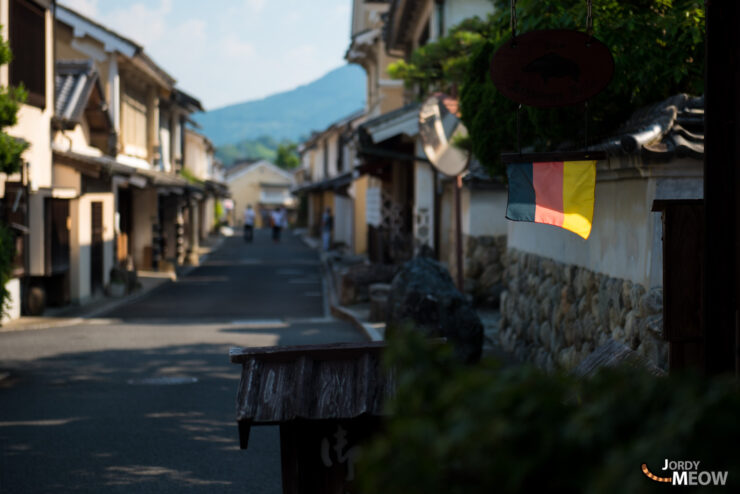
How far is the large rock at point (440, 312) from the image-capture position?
10656mm

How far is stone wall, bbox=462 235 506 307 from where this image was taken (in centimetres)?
1719

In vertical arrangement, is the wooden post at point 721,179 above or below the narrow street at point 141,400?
above

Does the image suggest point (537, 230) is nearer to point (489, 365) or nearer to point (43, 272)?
point (489, 365)

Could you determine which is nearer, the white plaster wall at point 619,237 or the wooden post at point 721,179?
the wooden post at point 721,179

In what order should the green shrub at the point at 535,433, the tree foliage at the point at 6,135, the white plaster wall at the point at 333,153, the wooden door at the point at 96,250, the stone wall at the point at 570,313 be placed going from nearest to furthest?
1. the green shrub at the point at 535,433
2. the stone wall at the point at 570,313
3. the tree foliage at the point at 6,135
4. the wooden door at the point at 96,250
5. the white plaster wall at the point at 333,153

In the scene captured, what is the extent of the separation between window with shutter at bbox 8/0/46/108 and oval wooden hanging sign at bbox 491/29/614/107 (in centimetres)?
1213

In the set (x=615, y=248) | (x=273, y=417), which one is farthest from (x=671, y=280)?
(x=615, y=248)

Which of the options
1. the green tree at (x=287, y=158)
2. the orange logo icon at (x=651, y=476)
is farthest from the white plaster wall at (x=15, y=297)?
the green tree at (x=287, y=158)

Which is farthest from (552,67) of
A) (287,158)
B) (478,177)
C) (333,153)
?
(287,158)

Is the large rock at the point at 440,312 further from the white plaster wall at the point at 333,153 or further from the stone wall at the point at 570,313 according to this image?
the white plaster wall at the point at 333,153

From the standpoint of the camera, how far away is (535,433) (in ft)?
6.32

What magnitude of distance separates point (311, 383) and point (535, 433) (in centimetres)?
244

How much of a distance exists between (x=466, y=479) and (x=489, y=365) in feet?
0.99

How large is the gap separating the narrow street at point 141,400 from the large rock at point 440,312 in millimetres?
2310
